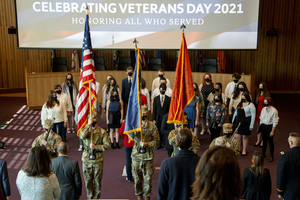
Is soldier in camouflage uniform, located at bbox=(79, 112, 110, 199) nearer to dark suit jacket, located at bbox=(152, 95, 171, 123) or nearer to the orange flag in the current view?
the orange flag

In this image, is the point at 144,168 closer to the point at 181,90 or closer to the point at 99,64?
the point at 181,90

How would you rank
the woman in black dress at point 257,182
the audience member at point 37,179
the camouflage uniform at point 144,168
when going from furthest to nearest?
1. the camouflage uniform at point 144,168
2. the woman in black dress at point 257,182
3. the audience member at point 37,179

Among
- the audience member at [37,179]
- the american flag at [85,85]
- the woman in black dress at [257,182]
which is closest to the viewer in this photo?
the audience member at [37,179]

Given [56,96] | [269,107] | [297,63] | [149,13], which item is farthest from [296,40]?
[56,96]

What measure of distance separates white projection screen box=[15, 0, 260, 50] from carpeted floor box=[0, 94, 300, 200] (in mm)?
2395

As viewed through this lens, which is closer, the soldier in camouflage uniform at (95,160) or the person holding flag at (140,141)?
the soldier in camouflage uniform at (95,160)

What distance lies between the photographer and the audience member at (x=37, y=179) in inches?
122

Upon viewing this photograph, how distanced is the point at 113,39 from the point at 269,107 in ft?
16.3

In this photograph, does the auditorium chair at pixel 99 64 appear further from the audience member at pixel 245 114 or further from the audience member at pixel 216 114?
the audience member at pixel 245 114

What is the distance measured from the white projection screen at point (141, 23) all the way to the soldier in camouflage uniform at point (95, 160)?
196 inches

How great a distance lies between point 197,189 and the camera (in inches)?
74.4

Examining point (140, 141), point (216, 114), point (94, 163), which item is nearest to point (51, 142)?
point (94, 163)

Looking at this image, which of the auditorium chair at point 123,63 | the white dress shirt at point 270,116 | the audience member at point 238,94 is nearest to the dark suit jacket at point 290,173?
the white dress shirt at point 270,116

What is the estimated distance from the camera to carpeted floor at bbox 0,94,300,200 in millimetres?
5820
